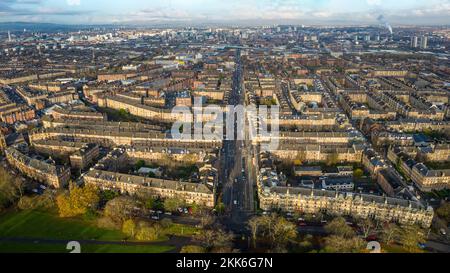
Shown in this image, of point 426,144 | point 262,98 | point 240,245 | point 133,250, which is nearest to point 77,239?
point 133,250

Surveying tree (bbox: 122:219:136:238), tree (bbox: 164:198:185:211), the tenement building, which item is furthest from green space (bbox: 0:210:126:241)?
the tenement building

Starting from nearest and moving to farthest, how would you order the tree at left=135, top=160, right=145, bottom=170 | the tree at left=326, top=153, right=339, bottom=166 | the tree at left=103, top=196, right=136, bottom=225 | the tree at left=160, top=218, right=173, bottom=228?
the tree at left=160, top=218, right=173, bottom=228
the tree at left=103, top=196, right=136, bottom=225
the tree at left=135, top=160, right=145, bottom=170
the tree at left=326, top=153, right=339, bottom=166

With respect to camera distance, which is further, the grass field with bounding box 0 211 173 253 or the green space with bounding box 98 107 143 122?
the green space with bounding box 98 107 143 122

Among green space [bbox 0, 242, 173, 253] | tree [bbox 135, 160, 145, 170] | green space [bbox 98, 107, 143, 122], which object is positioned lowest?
green space [bbox 0, 242, 173, 253]

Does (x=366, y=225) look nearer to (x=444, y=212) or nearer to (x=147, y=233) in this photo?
(x=444, y=212)

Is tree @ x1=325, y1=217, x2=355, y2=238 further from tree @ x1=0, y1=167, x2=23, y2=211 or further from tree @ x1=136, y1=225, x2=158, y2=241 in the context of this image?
tree @ x1=0, y1=167, x2=23, y2=211

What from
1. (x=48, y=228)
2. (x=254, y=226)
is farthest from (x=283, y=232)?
(x=48, y=228)

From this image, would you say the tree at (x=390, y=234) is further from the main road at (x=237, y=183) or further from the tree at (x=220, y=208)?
the tree at (x=220, y=208)
